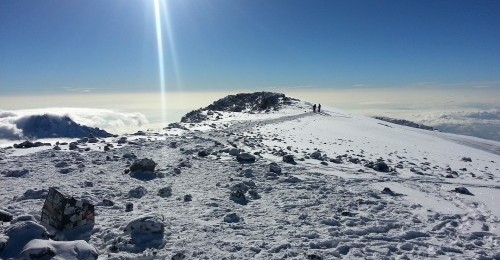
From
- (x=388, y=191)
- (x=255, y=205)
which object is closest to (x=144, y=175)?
(x=255, y=205)

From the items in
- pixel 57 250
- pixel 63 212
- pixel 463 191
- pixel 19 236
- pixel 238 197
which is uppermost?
pixel 63 212

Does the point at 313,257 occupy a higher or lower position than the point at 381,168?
lower

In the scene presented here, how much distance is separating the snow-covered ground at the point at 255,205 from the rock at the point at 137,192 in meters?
0.03

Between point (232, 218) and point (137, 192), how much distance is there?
379cm

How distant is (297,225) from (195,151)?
38.6 feet

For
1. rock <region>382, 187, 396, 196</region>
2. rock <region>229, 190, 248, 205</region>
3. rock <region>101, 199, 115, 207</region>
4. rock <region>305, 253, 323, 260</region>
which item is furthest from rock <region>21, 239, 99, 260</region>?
rock <region>382, 187, 396, 196</region>

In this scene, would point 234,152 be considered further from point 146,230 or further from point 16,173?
point 146,230

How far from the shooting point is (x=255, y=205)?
11586 mm

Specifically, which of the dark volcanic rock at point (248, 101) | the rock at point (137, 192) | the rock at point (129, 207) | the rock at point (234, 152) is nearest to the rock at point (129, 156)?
the rock at point (234, 152)

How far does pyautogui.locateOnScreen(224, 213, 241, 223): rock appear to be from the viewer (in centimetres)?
1009

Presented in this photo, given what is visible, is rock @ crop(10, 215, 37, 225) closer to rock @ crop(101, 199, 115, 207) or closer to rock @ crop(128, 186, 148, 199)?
rock @ crop(101, 199, 115, 207)

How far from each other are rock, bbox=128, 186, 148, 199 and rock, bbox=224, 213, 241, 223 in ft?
11.3

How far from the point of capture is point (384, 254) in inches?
326

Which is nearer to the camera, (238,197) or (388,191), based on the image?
(238,197)
